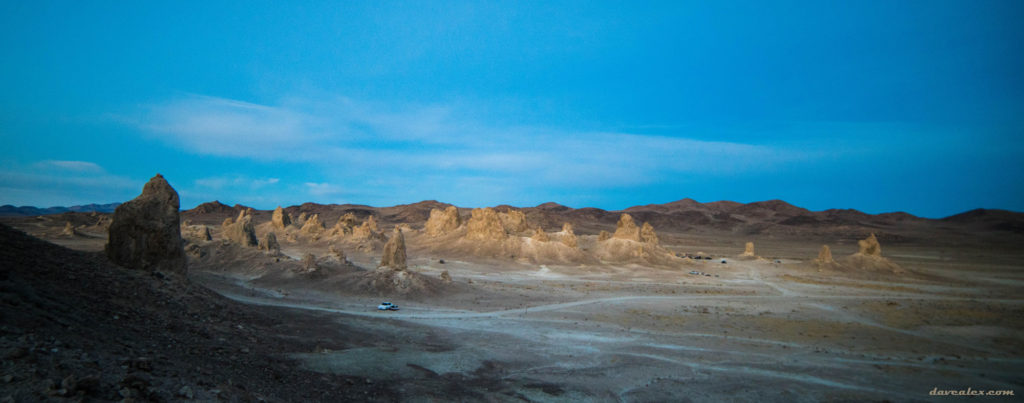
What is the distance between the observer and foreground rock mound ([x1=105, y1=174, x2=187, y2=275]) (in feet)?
76.0

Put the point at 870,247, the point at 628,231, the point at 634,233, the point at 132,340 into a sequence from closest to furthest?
the point at 132,340 < the point at 870,247 < the point at 634,233 < the point at 628,231

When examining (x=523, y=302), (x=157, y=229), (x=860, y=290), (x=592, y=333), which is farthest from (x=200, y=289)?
(x=860, y=290)

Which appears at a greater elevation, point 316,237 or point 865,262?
point 865,262

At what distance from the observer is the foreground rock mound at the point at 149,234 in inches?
912

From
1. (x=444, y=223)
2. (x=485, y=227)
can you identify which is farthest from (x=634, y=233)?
→ (x=444, y=223)

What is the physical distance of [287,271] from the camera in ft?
156

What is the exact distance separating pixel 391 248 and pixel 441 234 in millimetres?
58687

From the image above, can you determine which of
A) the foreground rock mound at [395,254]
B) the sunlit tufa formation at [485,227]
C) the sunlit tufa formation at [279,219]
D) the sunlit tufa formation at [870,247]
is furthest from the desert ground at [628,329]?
the sunlit tufa formation at [279,219]

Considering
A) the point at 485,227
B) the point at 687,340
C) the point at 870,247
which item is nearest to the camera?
the point at 687,340

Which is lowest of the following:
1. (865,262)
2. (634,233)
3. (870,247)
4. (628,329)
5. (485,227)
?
(628,329)

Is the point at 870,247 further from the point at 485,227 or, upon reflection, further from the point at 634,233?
the point at 485,227

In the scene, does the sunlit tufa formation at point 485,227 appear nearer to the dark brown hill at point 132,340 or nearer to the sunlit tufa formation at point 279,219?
the sunlit tufa formation at point 279,219

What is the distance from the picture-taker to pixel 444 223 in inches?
4395

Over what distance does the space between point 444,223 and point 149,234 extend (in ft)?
288
